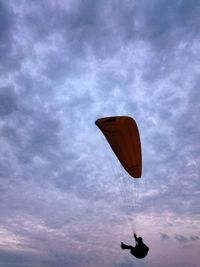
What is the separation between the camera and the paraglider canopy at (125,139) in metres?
23.5

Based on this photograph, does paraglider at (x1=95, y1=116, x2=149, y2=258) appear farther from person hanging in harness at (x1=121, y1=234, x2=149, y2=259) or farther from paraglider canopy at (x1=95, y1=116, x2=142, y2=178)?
person hanging in harness at (x1=121, y1=234, x2=149, y2=259)

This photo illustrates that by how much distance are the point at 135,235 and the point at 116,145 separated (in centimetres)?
694

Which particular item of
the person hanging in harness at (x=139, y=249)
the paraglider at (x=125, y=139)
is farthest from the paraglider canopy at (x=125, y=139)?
the person hanging in harness at (x=139, y=249)

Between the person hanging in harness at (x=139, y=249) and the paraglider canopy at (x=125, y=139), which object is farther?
the paraglider canopy at (x=125, y=139)

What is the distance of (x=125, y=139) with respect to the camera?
944 inches

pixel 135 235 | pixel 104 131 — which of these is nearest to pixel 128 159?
pixel 104 131

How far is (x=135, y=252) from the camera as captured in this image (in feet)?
67.2

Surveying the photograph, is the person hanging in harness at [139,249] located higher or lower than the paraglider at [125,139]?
lower

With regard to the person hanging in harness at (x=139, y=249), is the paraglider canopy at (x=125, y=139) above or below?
above

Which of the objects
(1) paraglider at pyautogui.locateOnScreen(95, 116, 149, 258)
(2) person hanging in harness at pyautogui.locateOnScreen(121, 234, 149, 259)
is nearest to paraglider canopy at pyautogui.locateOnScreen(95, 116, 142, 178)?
(1) paraglider at pyautogui.locateOnScreen(95, 116, 149, 258)

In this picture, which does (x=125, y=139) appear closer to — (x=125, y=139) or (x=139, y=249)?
(x=125, y=139)

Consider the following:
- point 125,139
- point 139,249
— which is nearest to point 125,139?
point 125,139

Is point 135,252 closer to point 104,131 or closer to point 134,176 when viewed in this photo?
point 134,176

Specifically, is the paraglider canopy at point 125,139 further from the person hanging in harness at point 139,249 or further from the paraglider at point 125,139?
the person hanging in harness at point 139,249
